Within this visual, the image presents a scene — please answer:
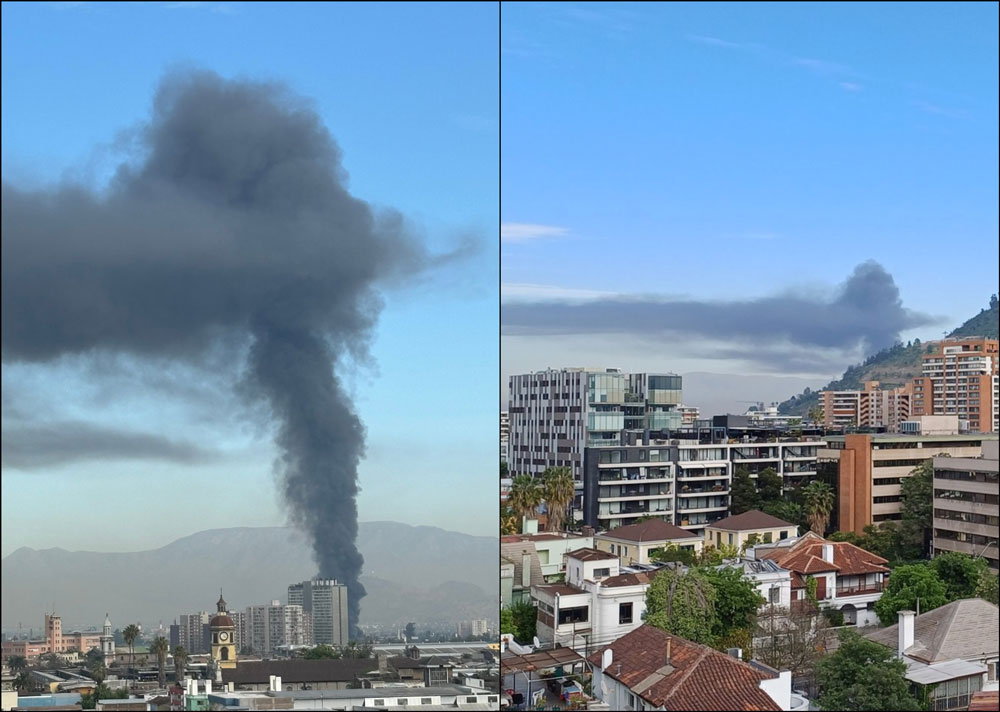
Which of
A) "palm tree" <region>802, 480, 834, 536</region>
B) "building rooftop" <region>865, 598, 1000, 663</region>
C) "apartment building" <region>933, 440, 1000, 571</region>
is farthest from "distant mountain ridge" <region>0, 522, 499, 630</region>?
"apartment building" <region>933, 440, 1000, 571</region>

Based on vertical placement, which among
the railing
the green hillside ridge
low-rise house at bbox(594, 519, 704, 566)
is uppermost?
the green hillside ridge

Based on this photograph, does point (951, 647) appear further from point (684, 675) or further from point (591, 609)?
point (591, 609)

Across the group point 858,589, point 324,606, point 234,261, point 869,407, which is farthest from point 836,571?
point 234,261

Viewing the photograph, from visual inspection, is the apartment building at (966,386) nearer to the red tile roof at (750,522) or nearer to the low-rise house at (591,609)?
the red tile roof at (750,522)

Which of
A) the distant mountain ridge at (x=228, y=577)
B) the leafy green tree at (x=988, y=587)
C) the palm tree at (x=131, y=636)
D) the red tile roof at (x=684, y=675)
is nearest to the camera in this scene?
the red tile roof at (x=684, y=675)

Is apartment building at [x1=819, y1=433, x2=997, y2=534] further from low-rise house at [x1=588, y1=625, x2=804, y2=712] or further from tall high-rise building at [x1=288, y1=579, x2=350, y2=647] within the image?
tall high-rise building at [x1=288, y1=579, x2=350, y2=647]

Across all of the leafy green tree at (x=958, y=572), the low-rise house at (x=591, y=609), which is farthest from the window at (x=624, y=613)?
the leafy green tree at (x=958, y=572)
